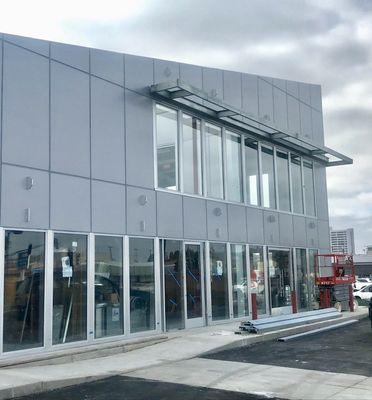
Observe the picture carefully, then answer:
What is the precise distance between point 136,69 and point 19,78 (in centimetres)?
398

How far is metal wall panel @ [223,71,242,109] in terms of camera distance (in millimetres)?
18078

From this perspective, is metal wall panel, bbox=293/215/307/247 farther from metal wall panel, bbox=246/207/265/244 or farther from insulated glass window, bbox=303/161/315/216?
metal wall panel, bbox=246/207/265/244

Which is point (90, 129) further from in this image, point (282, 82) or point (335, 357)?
point (282, 82)

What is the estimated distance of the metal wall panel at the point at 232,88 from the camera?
18.1 m

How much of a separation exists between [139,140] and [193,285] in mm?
4481

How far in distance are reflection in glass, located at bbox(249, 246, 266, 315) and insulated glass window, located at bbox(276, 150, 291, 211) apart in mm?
2690

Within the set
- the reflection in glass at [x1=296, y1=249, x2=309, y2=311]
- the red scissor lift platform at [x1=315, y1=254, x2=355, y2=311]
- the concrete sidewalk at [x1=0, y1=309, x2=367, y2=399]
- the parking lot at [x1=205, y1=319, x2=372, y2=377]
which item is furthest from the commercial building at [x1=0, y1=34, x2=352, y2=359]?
the parking lot at [x1=205, y1=319, x2=372, y2=377]

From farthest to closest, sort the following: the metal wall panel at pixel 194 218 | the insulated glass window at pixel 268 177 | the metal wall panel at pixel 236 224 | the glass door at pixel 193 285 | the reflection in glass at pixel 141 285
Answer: the insulated glass window at pixel 268 177
the metal wall panel at pixel 236 224
the metal wall panel at pixel 194 218
the glass door at pixel 193 285
the reflection in glass at pixel 141 285

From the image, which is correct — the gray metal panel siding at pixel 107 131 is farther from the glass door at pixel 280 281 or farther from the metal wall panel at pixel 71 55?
the glass door at pixel 280 281

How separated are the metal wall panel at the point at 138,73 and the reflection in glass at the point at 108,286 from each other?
4.08 meters

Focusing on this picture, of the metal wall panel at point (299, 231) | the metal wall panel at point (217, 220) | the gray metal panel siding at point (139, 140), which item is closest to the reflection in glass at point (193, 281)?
the metal wall panel at point (217, 220)

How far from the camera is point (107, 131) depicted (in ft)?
44.4

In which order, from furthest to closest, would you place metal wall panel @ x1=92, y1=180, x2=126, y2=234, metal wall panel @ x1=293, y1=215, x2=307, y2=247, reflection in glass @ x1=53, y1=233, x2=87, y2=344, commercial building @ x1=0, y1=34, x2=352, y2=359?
metal wall panel @ x1=293, y1=215, x2=307, y2=247, metal wall panel @ x1=92, y1=180, x2=126, y2=234, reflection in glass @ x1=53, y1=233, x2=87, y2=344, commercial building @ x1=0, y1=34, x2=352, y2=359

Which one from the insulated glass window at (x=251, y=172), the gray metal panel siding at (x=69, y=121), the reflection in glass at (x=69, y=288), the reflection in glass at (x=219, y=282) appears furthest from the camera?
the insulated glass window at (x=251, y=172)
